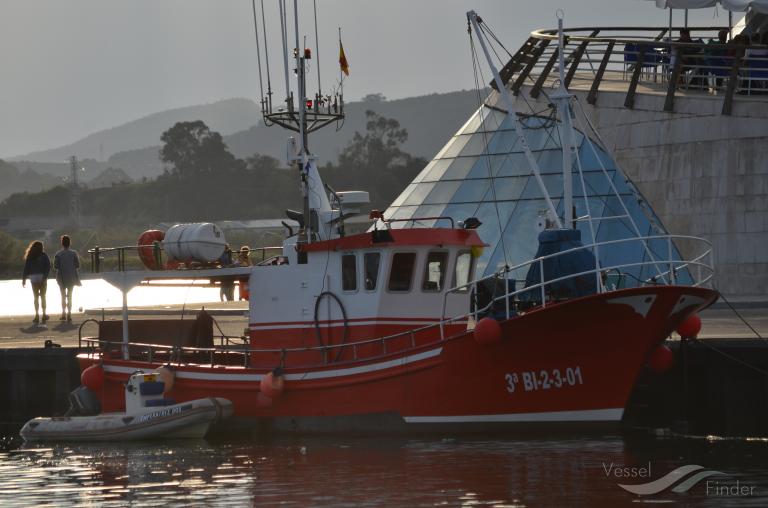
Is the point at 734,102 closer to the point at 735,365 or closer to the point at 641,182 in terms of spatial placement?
the point at 641,182

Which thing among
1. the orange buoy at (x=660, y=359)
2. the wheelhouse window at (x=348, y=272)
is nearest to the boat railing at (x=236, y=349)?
the wheelhouse window at (x=348, y=272)

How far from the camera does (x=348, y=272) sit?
95.0 ft

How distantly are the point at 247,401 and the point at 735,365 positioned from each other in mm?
9734

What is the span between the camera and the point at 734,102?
4728 cm

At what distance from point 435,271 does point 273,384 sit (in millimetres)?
3925

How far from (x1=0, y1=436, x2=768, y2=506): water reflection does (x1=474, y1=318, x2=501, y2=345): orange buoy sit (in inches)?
77.1

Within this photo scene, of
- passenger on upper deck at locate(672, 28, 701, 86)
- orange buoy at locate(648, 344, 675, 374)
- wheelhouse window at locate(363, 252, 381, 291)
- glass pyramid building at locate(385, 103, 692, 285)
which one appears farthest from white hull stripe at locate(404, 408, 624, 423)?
passenger on upper deck at locate(672, 28, 701, 86)

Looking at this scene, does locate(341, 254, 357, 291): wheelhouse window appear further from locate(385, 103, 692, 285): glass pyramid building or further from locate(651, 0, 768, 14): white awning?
locate(651, 0, 768, 14): white awning

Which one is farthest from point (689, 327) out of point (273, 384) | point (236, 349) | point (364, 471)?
point (236, 349)

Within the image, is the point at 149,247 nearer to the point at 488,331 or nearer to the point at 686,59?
the point at 488,331

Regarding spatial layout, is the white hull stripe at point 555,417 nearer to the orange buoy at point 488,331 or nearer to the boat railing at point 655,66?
the orange buoy at point 488,331

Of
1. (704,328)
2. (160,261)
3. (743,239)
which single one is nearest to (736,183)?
(743,239)

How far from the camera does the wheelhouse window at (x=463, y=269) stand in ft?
95.7

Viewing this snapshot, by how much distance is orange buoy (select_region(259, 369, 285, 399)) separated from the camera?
28.5 meters
